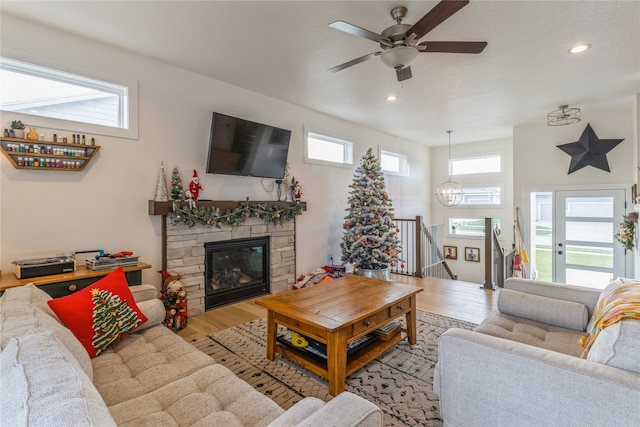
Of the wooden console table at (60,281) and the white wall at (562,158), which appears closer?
the wooden console table at (60,281)

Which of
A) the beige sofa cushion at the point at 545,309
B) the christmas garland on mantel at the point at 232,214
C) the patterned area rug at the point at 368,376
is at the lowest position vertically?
the patterned area rug at the point at 368,376

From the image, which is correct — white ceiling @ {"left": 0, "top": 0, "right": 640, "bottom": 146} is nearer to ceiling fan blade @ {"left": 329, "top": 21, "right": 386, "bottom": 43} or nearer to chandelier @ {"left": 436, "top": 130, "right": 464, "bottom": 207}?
ceiling fan blade @ {"left": 329, "top": 21, "right": 386, "bottom": 43}

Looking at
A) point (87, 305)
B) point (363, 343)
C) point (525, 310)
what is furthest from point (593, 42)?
point (87, 305)

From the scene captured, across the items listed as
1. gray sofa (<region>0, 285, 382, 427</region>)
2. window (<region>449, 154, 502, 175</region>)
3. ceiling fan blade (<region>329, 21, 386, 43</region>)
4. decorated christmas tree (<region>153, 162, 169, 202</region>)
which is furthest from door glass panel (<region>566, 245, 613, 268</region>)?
decorated christmas tree (<region>153, 162, 169, 202</region>)

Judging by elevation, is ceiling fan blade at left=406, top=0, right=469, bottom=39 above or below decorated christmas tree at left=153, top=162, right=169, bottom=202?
above

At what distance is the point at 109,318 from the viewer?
1881mm

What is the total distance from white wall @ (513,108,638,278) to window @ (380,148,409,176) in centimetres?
226

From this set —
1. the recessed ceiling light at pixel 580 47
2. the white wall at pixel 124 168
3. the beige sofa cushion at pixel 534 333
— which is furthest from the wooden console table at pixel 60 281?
the recessed ceiling light at pixel 580 47

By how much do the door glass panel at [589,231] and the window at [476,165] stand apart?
2286mm

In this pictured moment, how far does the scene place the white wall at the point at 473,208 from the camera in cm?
717

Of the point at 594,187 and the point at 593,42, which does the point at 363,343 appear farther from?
the point at 594,187

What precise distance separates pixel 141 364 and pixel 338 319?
47.7 inches

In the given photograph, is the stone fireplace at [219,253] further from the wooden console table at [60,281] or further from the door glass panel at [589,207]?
the door glass panel at [589,207]

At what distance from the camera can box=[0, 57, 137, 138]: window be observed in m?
2.58
